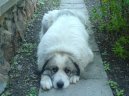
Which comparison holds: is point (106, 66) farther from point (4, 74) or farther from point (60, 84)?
point (4, 74)

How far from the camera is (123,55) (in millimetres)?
6848

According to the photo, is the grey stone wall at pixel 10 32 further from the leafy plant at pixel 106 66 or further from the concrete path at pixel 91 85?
the leafy plant at pixel 106 66

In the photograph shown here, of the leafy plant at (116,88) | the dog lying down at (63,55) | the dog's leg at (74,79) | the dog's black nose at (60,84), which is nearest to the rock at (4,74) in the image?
the dog lying down at (63,55)

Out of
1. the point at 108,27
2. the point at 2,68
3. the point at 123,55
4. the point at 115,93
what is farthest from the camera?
the point at 108,27

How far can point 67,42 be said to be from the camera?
20.9 ft

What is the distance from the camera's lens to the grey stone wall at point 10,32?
20.9 feet

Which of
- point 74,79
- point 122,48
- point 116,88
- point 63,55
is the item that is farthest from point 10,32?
point 116,88

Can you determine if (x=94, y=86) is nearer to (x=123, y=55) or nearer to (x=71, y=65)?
(x=71, y=65)

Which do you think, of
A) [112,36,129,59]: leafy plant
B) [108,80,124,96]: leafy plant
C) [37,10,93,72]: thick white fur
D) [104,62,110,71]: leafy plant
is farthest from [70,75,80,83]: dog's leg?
[112,36,129,59]: leafy plant

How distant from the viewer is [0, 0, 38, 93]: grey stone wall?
6.38 meters

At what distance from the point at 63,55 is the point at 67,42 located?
1.19 feet

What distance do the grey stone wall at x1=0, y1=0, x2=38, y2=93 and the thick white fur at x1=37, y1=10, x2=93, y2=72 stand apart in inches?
23.8

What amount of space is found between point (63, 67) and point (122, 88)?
1.05 m

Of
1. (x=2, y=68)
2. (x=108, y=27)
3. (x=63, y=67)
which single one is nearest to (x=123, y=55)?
(x=108, y=27)
